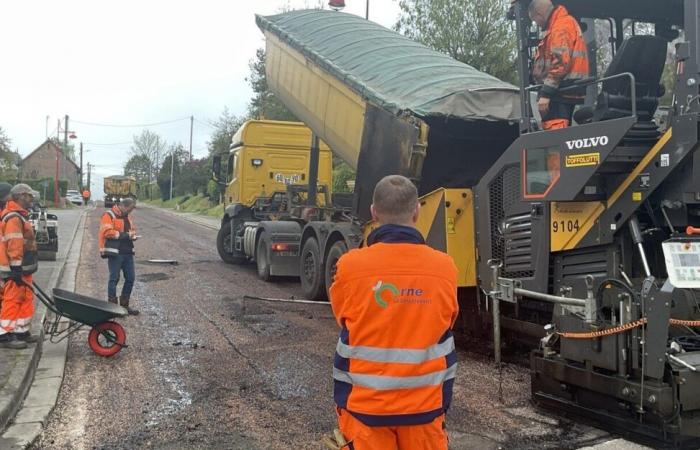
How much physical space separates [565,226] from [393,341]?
10.6 feet

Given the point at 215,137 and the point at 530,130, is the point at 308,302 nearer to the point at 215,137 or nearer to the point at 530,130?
the point at 530,130

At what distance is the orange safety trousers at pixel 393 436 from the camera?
92.0 inches

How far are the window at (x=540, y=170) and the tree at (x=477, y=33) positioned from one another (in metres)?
19.7

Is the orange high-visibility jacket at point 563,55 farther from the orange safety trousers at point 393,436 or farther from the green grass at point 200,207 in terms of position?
the green grass at point 200,207

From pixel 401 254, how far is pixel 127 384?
13.1 feet

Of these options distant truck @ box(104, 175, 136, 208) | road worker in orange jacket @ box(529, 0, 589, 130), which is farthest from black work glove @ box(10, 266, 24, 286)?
distant truck @ box(104, 175, 136, 208)

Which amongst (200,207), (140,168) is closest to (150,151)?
(140,168)

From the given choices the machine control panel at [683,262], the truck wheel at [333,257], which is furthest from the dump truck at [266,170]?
the machine control panel at [683,262]

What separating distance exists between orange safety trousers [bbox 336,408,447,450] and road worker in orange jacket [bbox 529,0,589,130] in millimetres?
3433

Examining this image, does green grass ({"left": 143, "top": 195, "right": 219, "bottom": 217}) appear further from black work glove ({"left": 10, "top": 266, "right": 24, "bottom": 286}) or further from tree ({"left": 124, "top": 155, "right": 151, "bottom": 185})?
tree ({"left": 124, "top": 155, "right": 151, "bottom": 185})

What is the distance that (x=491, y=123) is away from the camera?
7051 millimetres

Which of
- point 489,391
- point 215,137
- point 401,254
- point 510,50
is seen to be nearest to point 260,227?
point 489,391

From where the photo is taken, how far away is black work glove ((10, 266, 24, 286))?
628cm

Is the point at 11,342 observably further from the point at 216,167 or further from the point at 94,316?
the point at 216,167
